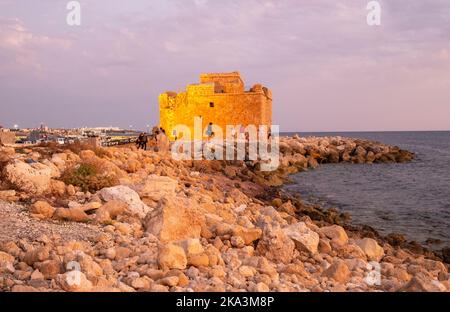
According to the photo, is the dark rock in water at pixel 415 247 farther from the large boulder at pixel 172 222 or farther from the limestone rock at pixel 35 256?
the limestone rock at pixel 35 256

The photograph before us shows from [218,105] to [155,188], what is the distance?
21424 millimetres

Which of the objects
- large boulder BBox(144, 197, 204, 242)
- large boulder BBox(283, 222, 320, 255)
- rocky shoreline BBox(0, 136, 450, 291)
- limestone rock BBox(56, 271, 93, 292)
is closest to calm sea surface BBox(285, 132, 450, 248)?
rocky shoreline BBox(0, 136, 450, 291)

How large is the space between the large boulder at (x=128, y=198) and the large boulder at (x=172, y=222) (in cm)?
54

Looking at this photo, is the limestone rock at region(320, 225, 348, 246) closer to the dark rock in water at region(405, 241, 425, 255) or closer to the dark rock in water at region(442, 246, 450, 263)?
the dark rock in water at region(405, 241, 425, 255)

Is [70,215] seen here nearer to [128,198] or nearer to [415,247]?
[128,198]

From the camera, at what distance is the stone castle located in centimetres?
2845

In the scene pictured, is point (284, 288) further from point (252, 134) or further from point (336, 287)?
point (252, 134)

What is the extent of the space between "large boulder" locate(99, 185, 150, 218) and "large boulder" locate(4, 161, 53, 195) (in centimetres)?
113

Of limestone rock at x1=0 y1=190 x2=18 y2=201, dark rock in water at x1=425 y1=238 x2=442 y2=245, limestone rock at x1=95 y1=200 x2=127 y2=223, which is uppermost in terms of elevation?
limestone rock at x1=0 y1=190 x2=18 y2=201

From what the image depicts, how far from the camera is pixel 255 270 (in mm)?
4621

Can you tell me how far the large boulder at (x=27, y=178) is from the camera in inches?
271

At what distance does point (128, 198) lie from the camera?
652 cm

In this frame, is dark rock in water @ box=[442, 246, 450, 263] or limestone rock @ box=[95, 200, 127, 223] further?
dark rock in water @ box=[442, 246, 450, 263]
